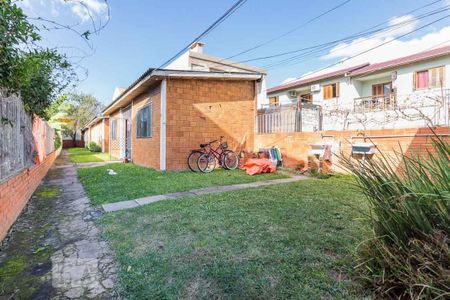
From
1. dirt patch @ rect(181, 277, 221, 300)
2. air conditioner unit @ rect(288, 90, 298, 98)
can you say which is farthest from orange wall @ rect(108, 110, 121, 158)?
dirt patch @ rect(181, 277, 221, 300)

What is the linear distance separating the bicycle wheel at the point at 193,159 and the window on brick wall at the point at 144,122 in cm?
223

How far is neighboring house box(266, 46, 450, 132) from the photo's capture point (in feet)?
26.3

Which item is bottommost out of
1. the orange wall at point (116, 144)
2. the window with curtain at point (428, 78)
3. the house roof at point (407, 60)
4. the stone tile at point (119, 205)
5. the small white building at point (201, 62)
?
the stone tile at point (119, 205)

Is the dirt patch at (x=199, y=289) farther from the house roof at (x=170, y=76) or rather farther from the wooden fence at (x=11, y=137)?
the house roof at (x=170, y=76)

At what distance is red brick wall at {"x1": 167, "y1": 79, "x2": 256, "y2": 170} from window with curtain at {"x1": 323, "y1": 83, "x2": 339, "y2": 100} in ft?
32.3

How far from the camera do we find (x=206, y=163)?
9359 mm

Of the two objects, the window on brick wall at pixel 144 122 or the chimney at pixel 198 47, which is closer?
the window on brick wall at pixel 144 122

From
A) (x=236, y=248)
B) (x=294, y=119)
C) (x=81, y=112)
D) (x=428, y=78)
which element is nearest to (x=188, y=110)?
(x=294, y=119)

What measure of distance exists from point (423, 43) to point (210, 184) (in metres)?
17.2

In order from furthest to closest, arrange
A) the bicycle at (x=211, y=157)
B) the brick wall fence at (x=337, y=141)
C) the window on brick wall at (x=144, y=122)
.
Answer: the window on brick wall at (x=144, y=122) < the bicycle at (x=211, y=157) < the brick wall fence at (x=337, y=141)

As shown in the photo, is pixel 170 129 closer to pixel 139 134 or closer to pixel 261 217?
pixel 139 134

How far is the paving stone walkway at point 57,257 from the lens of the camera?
234cm

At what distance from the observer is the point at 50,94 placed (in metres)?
7.16

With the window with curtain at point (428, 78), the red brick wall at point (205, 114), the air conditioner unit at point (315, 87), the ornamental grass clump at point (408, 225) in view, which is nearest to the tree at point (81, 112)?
the air conditioner unit at point (315, 87)
